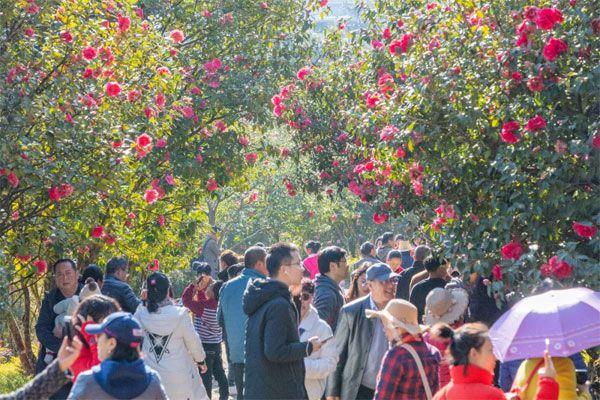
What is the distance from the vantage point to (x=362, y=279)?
10.2 m

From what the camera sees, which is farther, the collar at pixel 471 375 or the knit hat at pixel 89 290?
the knit hat at pixel 89 290

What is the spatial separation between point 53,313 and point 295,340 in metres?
2.81

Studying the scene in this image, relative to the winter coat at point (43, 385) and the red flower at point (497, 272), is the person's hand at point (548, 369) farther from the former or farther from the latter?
the red flower at point (497, 272)

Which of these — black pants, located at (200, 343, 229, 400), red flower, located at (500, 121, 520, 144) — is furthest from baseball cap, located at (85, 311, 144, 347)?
black pants, located at (200, 343, 229, 400)

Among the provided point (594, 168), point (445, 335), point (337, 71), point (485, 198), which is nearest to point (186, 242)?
point (337, 71)

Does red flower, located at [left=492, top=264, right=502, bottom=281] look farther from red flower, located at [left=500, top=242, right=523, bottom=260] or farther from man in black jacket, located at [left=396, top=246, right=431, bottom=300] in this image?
man in black jacket, located at [left=396, top=246, right=431, bottom=300]

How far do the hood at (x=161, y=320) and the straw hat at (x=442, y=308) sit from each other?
1992 mm

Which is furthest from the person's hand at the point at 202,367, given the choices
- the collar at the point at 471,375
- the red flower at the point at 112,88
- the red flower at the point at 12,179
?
the collar at the point at 471,375

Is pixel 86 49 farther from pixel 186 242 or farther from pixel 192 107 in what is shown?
pixel 186 242

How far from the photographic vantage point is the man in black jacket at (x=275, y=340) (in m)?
7.12

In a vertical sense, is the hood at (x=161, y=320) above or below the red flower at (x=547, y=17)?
below

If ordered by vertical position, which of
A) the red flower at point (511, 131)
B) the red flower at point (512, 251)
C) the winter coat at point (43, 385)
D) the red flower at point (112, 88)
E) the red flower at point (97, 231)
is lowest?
the winter coat at point (43, 385)

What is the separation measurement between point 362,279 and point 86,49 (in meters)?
3.32

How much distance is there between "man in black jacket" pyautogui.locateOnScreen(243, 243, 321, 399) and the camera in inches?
280
